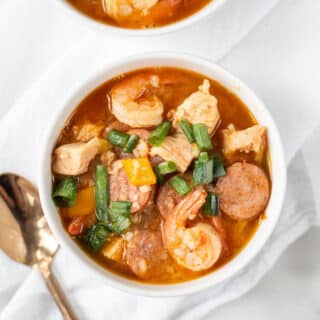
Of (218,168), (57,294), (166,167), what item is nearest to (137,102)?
(166,167)

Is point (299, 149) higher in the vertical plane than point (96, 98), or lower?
lower

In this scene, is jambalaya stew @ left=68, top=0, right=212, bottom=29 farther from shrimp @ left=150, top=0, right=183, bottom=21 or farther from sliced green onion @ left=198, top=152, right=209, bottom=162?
sliced green onion @ left=198, top=152, right=209, bottom=162

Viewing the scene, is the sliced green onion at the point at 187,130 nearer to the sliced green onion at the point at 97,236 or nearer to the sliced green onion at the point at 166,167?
the sliced green onion at the point at 166,167

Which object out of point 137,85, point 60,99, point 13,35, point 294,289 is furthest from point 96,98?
point 294,289

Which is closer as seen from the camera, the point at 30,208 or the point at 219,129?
the point at 219,129

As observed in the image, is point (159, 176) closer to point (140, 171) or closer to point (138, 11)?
point (140, 171)

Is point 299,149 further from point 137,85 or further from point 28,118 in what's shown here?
point 28,118
